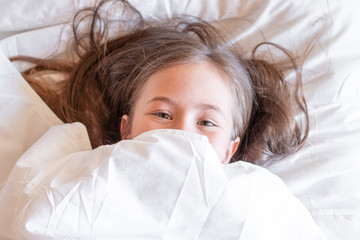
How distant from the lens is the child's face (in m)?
1.02

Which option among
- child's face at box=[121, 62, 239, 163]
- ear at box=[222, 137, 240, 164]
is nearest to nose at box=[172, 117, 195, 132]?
child's face at box=[121, 62, 239, 163]

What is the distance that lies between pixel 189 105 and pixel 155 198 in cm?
27

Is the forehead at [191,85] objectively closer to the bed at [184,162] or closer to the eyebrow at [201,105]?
the eyebrow at [201,105]

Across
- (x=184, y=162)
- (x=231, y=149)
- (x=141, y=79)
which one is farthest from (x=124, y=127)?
(x=184, y=162)

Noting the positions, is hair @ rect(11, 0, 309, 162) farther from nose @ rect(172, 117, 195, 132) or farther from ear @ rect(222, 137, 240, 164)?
nose @ rect(172, 117, 195, 132)

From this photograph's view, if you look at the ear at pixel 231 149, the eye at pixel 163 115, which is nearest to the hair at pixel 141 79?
the ear at pixel 231 149

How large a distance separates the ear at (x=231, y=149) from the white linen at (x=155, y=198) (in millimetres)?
210

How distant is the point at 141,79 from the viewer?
45.3 inches

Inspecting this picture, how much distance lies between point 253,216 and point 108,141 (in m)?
0.47

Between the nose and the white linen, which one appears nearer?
the white linen

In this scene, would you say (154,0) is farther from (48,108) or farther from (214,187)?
(214,187)

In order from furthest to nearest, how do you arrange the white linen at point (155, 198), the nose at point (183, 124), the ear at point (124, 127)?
the ear at point (124, 127) → the nose at point (183, 124) → the white linen at point (155, 198)

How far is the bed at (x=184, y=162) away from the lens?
78cm

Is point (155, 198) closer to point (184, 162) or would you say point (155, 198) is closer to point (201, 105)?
point (184, 162)
